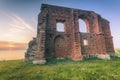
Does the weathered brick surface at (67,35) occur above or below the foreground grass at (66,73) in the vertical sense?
above

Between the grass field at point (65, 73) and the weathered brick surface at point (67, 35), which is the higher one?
the weathered brick surface at point (67, 35)

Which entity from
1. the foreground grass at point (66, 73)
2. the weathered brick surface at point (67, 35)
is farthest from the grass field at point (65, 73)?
the weathered brick surface at point (67, 35)

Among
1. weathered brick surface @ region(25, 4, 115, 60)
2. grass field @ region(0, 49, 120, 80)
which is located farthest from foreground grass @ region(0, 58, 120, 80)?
weathered brick surface @ region(25, 4, 115, 60)

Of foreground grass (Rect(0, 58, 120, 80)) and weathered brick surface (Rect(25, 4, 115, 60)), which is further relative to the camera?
weathered brick surface (Rect(25, 4, 115, 60))

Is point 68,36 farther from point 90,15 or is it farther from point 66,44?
point 90,15

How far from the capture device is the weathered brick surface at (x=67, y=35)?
1583cm

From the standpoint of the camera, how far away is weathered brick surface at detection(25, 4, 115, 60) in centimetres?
1583

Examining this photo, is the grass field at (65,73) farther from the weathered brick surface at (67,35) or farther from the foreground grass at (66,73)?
the weathered brick surface at (67,35)

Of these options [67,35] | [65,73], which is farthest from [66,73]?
[67,35]

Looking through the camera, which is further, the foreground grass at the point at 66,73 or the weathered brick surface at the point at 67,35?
the weathered brick surface at the point at 67,35

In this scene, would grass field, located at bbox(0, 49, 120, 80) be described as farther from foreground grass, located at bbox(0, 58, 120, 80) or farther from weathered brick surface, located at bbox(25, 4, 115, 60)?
weathered brick surface, located at bbox(25, 4, 115, 60)

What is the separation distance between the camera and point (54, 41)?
1675cm

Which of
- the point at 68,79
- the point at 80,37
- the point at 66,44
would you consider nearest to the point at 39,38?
the point at 66,44

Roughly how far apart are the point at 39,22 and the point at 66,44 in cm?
473
